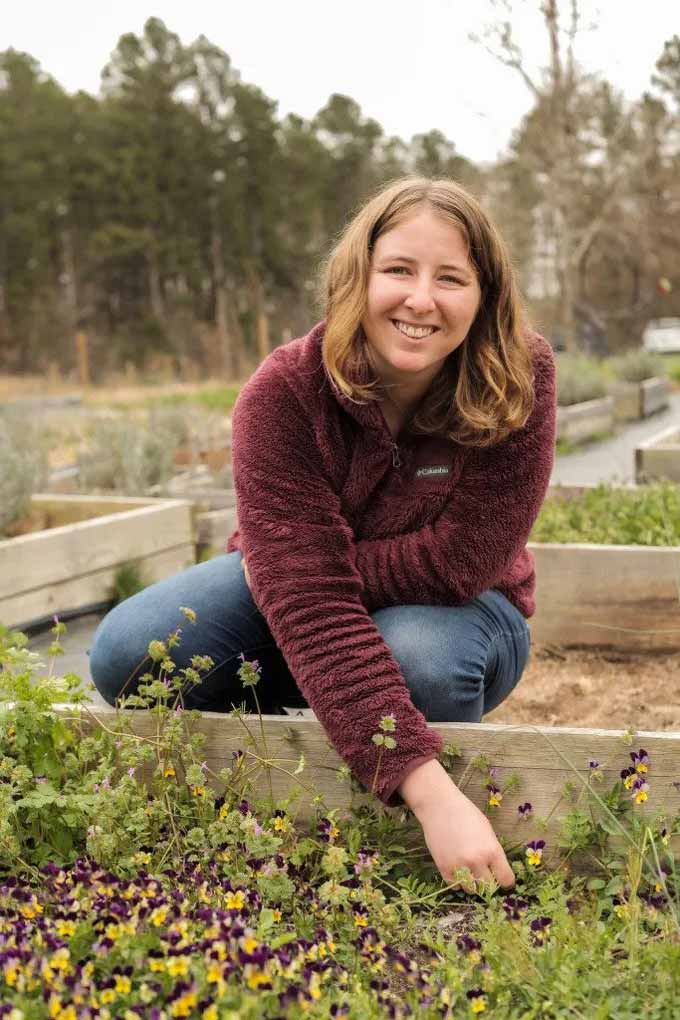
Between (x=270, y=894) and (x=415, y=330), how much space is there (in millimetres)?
1106

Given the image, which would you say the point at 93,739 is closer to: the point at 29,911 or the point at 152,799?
the point at 152,799

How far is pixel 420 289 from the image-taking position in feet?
7.50

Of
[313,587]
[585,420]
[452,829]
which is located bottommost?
[585,420]

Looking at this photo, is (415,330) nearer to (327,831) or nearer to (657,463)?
(327,831)

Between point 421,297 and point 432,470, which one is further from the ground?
point 421,297

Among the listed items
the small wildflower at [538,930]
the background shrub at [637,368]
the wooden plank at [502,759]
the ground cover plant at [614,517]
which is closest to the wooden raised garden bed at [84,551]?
the ground cover plant at [614,517]

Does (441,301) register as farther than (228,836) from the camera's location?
Yes

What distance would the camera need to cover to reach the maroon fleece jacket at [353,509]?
7.32 feet

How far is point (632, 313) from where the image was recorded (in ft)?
113

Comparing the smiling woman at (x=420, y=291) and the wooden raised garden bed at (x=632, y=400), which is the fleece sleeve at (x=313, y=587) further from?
the wooden raised garden bed at (x=632, y=400)

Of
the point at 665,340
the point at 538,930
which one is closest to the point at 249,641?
the point at 538,930

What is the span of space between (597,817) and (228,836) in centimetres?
68

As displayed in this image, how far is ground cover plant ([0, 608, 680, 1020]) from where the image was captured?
149 cm

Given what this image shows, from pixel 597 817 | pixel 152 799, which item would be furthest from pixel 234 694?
pixel 597 817
